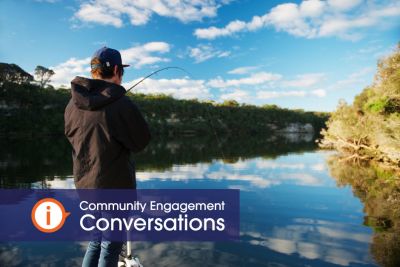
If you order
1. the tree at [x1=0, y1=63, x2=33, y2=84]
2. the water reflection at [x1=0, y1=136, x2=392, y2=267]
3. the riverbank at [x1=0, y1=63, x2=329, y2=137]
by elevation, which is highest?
the tree at [x1=0, y1=63, x2=33, y2=84]

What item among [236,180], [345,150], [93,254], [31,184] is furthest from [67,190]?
[345,150]

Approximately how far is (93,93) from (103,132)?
0.36m

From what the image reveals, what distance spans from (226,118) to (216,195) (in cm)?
9817

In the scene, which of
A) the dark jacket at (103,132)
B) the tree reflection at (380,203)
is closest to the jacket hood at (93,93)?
the dark jacket at (103,132)

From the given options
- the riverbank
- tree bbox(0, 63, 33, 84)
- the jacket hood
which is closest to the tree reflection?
the jacket hood

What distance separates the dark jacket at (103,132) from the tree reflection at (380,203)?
16.3 ft

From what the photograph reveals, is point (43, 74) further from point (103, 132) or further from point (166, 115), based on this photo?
point (103, 132)

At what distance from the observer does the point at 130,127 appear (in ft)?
10.0

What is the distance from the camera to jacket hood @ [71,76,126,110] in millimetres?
3000

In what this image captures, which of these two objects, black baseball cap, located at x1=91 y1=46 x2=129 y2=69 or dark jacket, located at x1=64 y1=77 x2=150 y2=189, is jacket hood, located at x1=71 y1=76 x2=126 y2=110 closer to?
dark jacket, located at x1=64 y1=77 x2=150 y2=189

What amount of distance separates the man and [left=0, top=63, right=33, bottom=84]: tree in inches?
2266

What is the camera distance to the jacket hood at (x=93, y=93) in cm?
300

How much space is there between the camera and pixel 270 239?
7.45 meters

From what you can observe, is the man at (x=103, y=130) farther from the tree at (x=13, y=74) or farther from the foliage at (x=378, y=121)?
the tree at (x=13, y=74)
